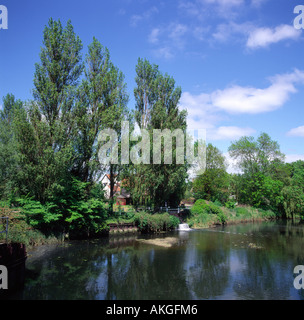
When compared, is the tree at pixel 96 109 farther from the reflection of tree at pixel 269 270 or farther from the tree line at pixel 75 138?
the reflection of tree at pixel 269 270

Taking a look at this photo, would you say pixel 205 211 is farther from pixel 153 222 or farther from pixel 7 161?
pixel 7 161

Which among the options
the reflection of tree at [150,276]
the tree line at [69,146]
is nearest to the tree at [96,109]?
the tree line at [69,146]

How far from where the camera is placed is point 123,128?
26.2m

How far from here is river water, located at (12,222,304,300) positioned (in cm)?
1064

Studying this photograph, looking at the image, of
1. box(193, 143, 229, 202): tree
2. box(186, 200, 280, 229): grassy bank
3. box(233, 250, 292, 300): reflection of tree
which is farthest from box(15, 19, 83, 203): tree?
box(193, 143, 229, 202): tree

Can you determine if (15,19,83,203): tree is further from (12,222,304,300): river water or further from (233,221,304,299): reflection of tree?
(233,221,304,299): reflection of tree

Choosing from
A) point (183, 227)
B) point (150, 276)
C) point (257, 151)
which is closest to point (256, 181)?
point (257, 151)

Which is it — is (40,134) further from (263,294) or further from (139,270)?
(263,294)

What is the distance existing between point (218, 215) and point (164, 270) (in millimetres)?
23084

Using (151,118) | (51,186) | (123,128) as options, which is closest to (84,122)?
(123,128)

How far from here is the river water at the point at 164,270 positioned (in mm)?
10641

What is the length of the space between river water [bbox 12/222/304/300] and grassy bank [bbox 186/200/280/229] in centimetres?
1023
